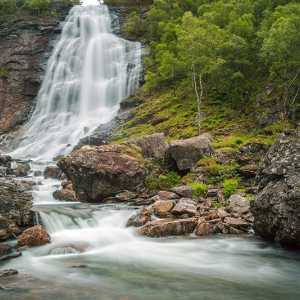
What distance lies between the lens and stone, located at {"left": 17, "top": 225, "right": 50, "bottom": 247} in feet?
48.1

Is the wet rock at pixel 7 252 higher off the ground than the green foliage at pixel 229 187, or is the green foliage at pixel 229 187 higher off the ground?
the green foliage at pixel 229 187

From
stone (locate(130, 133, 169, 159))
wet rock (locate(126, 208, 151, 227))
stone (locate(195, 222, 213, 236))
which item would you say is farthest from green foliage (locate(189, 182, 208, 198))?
stone (locate(130, 133, 169, 159))

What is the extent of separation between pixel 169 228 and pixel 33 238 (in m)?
4.78

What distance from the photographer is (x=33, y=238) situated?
583 inches

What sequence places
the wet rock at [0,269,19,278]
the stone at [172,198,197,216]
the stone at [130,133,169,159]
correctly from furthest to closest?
1. the stone at [130,133,169,159]
2. the stone at [172,198,197,216]
3. the wet rock at [0,269,19,278]

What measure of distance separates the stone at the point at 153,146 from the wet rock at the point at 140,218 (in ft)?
22.0

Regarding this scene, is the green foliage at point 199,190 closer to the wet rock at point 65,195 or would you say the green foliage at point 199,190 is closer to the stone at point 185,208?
the stone at point 185,208

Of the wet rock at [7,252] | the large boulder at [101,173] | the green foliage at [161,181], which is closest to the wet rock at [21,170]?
the large boulder at [101,173]

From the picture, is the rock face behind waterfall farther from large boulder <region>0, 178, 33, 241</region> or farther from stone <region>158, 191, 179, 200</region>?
large boulder <region>0, 178, 33, 241</region>

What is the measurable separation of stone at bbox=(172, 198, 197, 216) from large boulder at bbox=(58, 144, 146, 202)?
460 cm

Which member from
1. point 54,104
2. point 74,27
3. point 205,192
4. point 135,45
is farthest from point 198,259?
point 74,27

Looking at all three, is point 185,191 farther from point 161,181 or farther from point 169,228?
Answer: point 169,228

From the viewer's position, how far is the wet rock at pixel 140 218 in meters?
17.6

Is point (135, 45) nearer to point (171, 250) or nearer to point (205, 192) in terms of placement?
point (205, 192)
